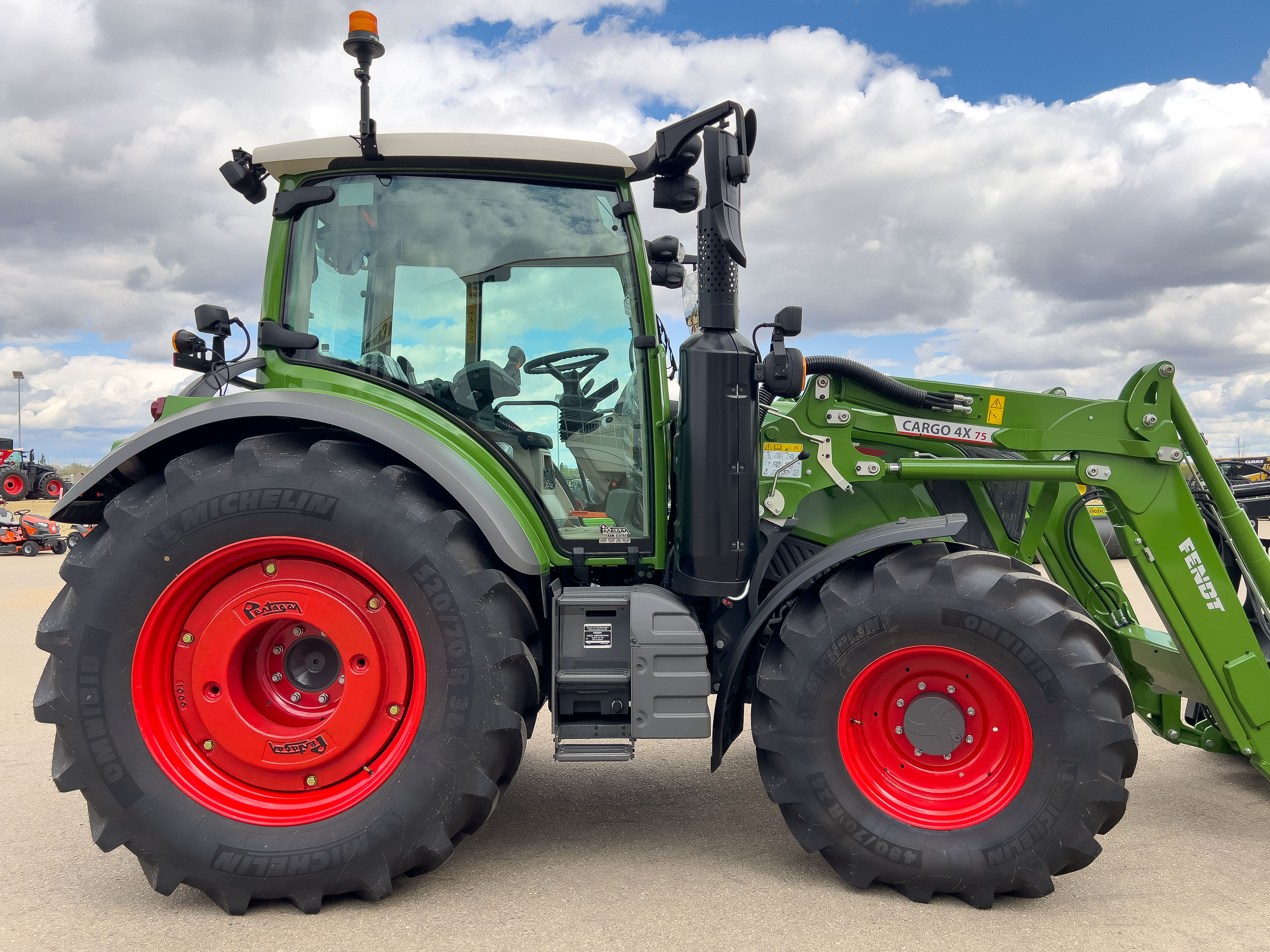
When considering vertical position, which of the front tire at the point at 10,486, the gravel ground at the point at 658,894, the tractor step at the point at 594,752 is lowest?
the gravel ground at the point at 658,894

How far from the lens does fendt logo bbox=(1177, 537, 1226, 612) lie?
10.8 ft

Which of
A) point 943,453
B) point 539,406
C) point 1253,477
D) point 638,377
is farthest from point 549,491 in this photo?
point 1253,477

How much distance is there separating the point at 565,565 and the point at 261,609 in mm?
1101

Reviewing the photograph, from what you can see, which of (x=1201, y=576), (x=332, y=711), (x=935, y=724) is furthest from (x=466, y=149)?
(x=1201, y=576)

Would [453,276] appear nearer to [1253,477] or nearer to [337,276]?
[337,276]

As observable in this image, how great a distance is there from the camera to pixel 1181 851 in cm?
322

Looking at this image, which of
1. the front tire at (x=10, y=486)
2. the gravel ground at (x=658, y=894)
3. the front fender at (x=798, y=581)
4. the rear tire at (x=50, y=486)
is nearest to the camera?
the gravel ground at (x=658, y=894)

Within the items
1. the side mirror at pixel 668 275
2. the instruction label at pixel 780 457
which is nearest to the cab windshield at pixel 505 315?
the side mirror at pixel 668 275

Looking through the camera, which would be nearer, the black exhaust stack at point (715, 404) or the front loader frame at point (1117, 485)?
the black exhaust stack at point (715, 404)

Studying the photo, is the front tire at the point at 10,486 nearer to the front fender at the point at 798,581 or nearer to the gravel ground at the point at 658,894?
the gravel ground at the point at 658,894

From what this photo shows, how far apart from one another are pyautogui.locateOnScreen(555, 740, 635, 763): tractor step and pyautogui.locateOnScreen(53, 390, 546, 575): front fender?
0.66 metres

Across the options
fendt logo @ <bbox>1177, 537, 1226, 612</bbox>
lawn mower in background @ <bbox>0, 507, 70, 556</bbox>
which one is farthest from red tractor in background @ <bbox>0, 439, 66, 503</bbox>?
fendt logo @ <bbox>1177, 537, 1226, 612</bbox>

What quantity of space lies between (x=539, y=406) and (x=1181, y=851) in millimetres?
3006

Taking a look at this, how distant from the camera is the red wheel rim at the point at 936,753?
9.66 ft
